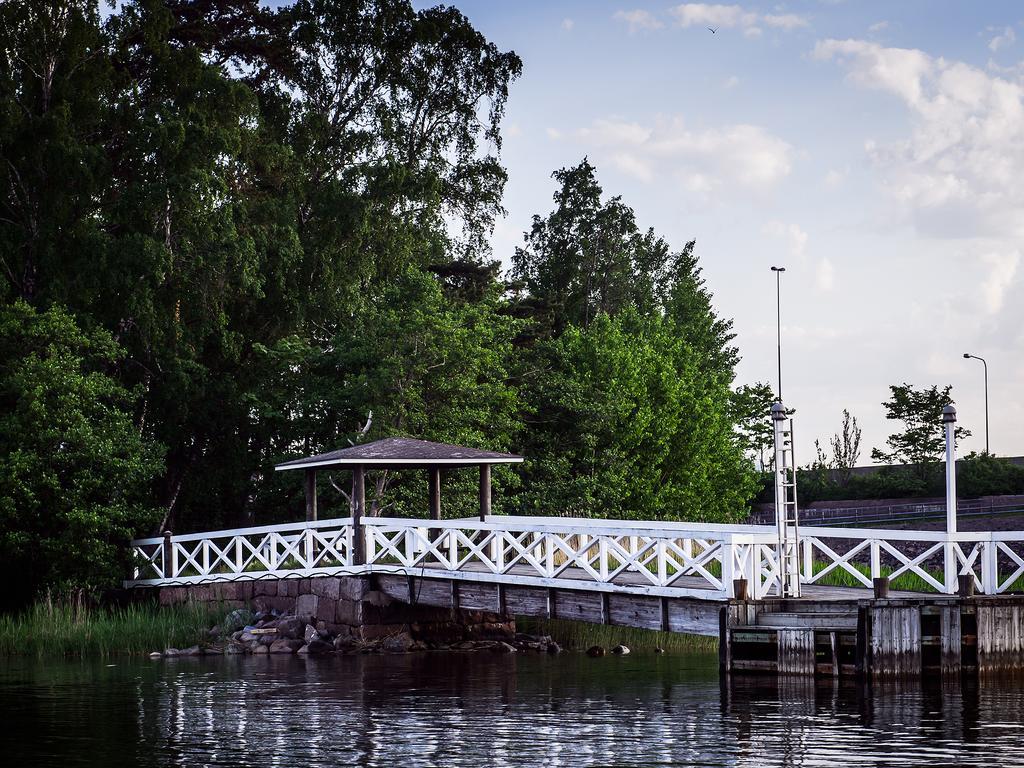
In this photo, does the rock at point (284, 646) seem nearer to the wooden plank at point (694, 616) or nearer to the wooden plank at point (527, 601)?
the wooden plank at point (527, 601)

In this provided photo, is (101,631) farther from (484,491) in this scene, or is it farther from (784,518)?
(784,518)

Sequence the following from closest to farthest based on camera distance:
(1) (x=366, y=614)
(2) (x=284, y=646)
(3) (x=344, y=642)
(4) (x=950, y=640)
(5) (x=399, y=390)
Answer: (4) (x=950, y=640) < (3) (x=344, y=642) < (1) (x=366, y=614) < (2) (x=284, y=646) < (5) (x=399, y=390)

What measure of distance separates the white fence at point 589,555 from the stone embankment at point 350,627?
18.2 inches

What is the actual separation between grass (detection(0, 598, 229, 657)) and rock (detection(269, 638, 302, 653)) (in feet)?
5.36

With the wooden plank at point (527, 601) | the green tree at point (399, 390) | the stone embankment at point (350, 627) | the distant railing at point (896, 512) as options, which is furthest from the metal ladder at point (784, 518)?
the distant railing at point (896, 512)

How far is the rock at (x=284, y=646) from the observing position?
1110 inches

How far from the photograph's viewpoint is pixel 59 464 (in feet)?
104

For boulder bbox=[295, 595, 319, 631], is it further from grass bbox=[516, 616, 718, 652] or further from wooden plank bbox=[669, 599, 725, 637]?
wooden plank bbox=[669, 599, 725, 637]

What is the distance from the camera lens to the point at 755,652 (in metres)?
20.2

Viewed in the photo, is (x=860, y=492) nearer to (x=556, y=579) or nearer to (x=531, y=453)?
(x=531, y=453)

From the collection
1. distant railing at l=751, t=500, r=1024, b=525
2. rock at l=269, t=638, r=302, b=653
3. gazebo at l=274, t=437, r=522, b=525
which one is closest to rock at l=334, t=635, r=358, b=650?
rock at l=269, t=638, r=302, b=653

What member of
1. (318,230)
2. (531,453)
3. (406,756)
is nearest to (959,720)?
(406,756)

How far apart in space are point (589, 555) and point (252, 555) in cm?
712

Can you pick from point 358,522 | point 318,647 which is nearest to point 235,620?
point 318,647
